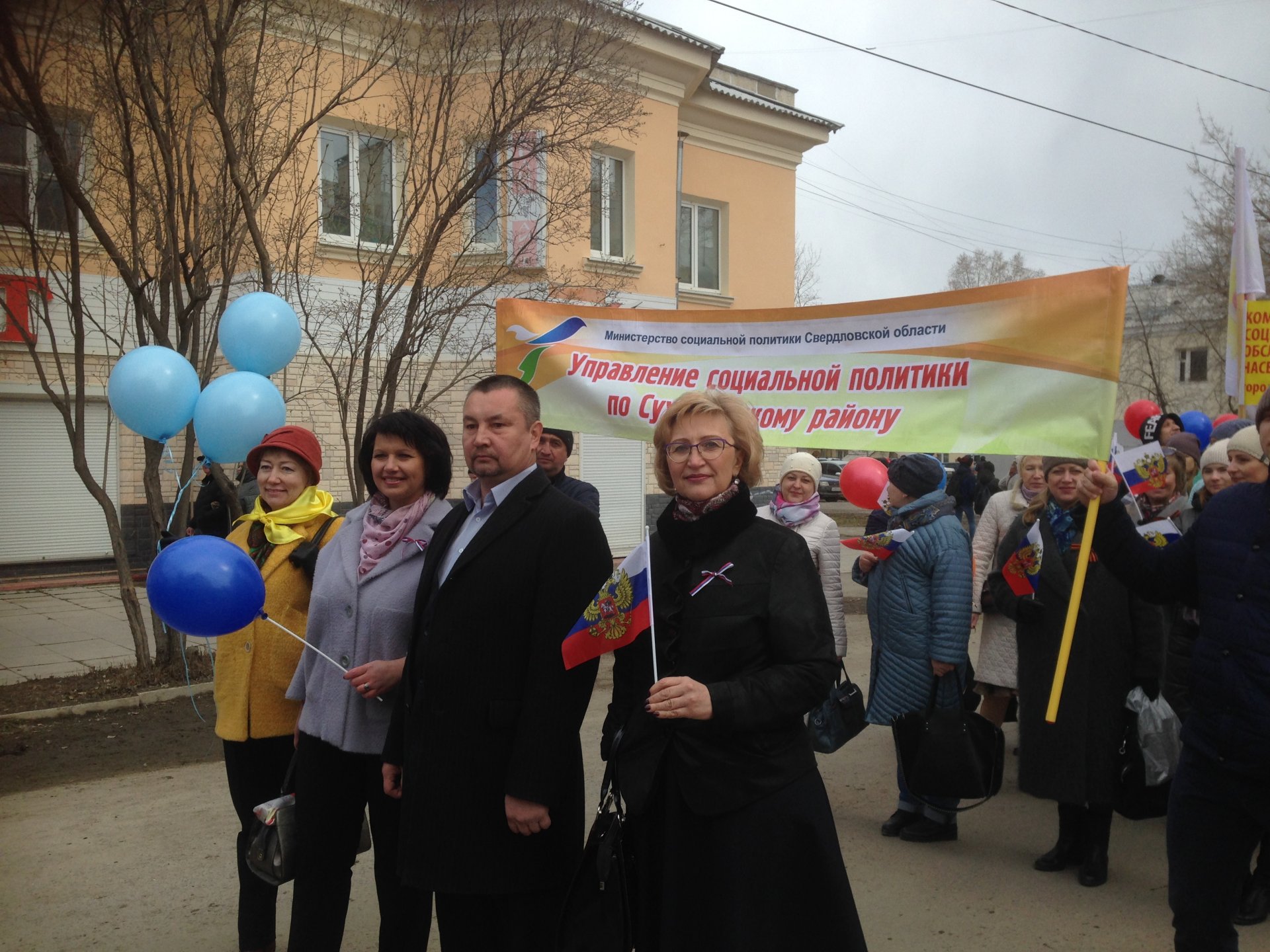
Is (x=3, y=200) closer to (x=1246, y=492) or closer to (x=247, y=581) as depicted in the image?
(x=247, y=581)

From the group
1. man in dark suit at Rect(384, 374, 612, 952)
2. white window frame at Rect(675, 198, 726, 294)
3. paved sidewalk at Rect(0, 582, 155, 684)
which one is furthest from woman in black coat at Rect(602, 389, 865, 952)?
white window frame at Rect(675, 198, 726, 294)

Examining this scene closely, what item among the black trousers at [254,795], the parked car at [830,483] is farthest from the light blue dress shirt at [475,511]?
the parked car at [830,483]

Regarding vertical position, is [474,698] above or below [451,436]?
below

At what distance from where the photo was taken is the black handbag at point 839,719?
4.74 metres

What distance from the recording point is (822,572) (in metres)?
5.71

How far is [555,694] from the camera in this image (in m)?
2.86

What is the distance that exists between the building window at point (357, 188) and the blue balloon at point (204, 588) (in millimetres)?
5743

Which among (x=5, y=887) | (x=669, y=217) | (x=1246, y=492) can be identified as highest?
(x=669, y=217)

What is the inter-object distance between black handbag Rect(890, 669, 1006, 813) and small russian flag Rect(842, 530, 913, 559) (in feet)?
2.74

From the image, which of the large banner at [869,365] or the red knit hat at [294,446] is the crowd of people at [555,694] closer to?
the red knit hat at [294,446]

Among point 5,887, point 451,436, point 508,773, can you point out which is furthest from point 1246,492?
point 451,436

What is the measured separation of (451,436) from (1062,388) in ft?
36.8

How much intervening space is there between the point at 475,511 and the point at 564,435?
1.97 metres

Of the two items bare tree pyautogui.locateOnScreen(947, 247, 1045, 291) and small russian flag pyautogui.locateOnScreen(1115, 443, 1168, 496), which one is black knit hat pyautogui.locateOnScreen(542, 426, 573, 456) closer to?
small russian flag pyautogui.locateOnScreen(1115, 443, 1168, 496)
